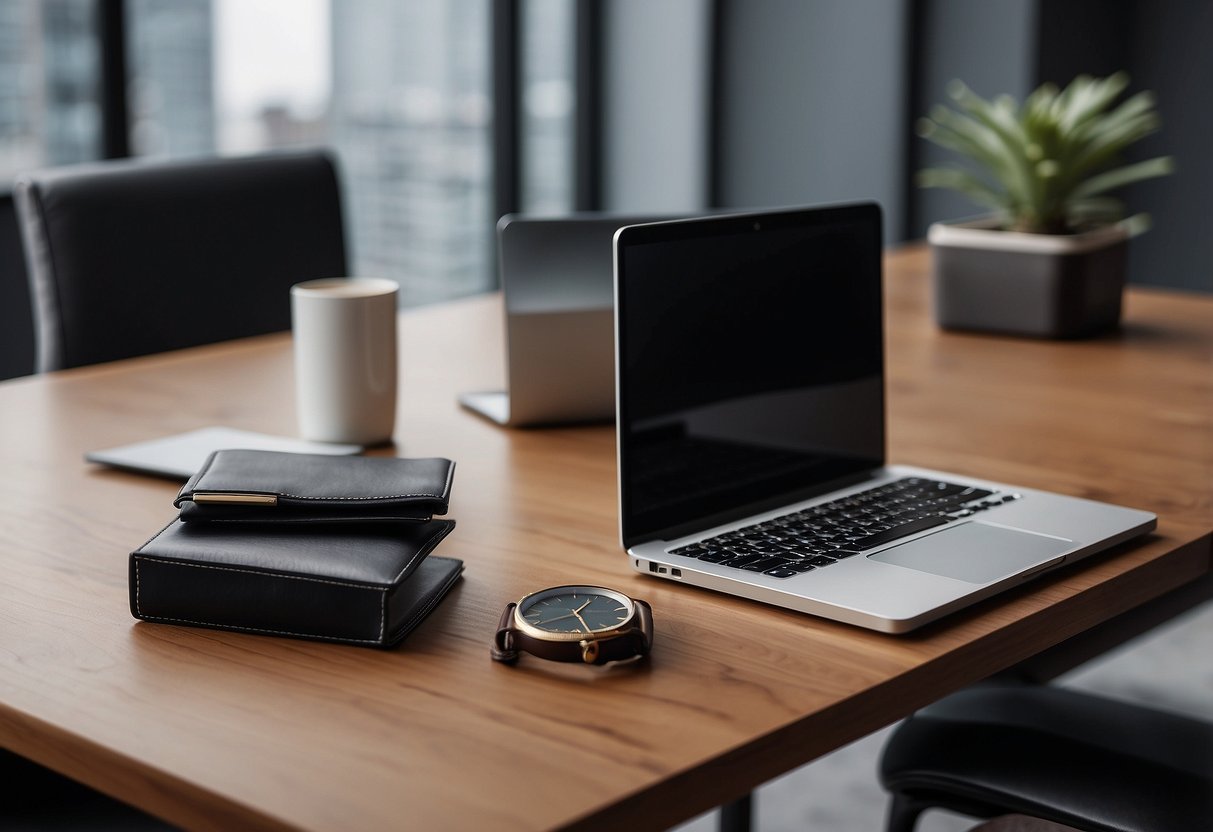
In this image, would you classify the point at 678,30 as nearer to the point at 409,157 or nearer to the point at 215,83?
the point at 409,157

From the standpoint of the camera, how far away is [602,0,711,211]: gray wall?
13.3ft

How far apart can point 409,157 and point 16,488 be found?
268 centimetres

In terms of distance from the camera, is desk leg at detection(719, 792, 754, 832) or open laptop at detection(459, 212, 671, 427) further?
desk leg at detection(719, 792, 754, 832)

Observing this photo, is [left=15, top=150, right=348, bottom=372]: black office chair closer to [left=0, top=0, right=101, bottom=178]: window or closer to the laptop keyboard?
the laptop keyboard

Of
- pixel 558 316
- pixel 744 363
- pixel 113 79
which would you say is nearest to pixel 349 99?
pixel 113 79

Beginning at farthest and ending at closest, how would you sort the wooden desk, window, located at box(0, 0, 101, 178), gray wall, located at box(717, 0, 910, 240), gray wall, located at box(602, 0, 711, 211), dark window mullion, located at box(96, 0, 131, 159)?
gray wall, located at box(602, 0, 711, 211) < gray wall, located at box(717, 0, 910, 240) < dark window mullion, located at box(96, 0, 131, 159) < window, located at box(0, 0, 101, 178) < the wooden desk

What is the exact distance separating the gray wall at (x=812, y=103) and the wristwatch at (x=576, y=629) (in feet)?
→ 10.9

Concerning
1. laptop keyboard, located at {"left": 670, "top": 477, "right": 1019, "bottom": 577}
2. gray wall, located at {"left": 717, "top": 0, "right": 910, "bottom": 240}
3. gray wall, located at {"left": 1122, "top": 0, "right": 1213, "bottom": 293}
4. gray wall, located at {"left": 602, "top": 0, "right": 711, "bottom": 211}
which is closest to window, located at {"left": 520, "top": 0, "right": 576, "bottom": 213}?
gray wall, located at {"left": 602, "top": 0, "right": 711, "bottom": 211}

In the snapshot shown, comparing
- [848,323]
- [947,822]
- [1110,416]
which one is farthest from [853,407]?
[947,822]

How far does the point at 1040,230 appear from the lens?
1.79 m

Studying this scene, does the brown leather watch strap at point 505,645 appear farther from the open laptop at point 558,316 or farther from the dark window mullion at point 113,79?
the dark window mullion at point 113,79

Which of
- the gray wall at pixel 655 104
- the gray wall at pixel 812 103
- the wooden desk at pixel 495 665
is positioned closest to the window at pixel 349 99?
the gray wall at pixel 655 104

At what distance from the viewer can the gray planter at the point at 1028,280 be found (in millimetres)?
1725

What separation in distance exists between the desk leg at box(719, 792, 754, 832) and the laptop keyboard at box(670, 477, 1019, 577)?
1.71 ft
